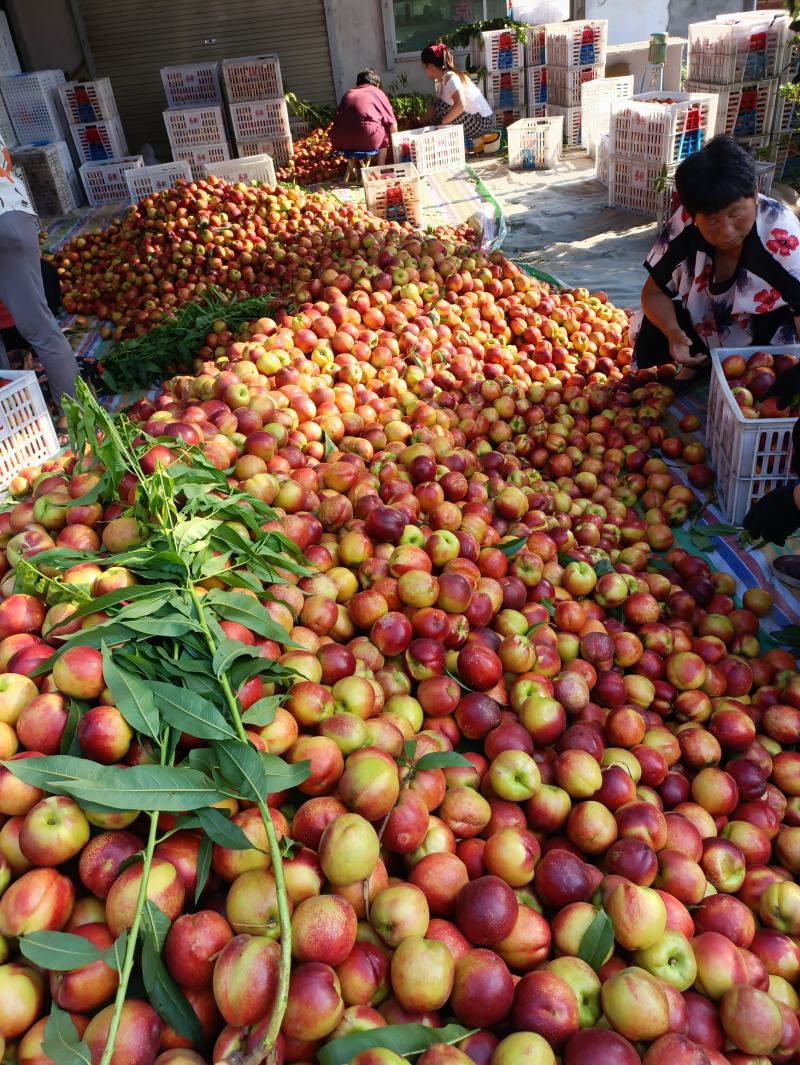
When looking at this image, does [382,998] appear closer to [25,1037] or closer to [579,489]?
[25,1037]

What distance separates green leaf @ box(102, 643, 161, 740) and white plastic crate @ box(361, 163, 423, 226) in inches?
244

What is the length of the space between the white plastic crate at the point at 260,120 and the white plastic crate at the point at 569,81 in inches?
168

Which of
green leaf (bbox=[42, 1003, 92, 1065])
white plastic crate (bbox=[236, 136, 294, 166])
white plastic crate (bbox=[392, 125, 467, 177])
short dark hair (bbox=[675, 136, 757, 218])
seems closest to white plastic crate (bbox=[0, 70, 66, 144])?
white plastic crate (bbox=[236, 136, 294, 166])

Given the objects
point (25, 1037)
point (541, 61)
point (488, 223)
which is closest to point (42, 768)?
point (25, 1037)

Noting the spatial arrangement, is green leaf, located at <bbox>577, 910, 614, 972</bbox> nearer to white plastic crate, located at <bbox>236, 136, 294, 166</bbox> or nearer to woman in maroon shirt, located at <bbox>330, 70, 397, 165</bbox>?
woman in maroon shirt, located at <bbox>330, 70, 397, 165</bbox>

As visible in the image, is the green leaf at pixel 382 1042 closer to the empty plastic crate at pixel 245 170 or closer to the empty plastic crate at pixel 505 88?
the empty plastic crate at pixel 245 170

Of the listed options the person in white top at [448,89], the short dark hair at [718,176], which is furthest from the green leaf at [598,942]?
the person in white top at [448,89]

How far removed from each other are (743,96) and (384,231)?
19.6 feet

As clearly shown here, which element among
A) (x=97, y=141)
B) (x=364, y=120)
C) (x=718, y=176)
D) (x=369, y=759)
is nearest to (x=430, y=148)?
(x=364, y=120)

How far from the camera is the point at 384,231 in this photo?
548cm

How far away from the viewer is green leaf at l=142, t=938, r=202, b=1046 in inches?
50.0

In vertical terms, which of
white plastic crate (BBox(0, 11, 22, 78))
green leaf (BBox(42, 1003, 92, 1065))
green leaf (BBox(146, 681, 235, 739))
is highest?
white plastic crate (BBox(0, 11, 22, 78))

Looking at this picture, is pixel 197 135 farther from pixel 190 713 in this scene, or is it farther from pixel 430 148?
pixel 190 713

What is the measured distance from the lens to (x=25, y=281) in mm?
4566
